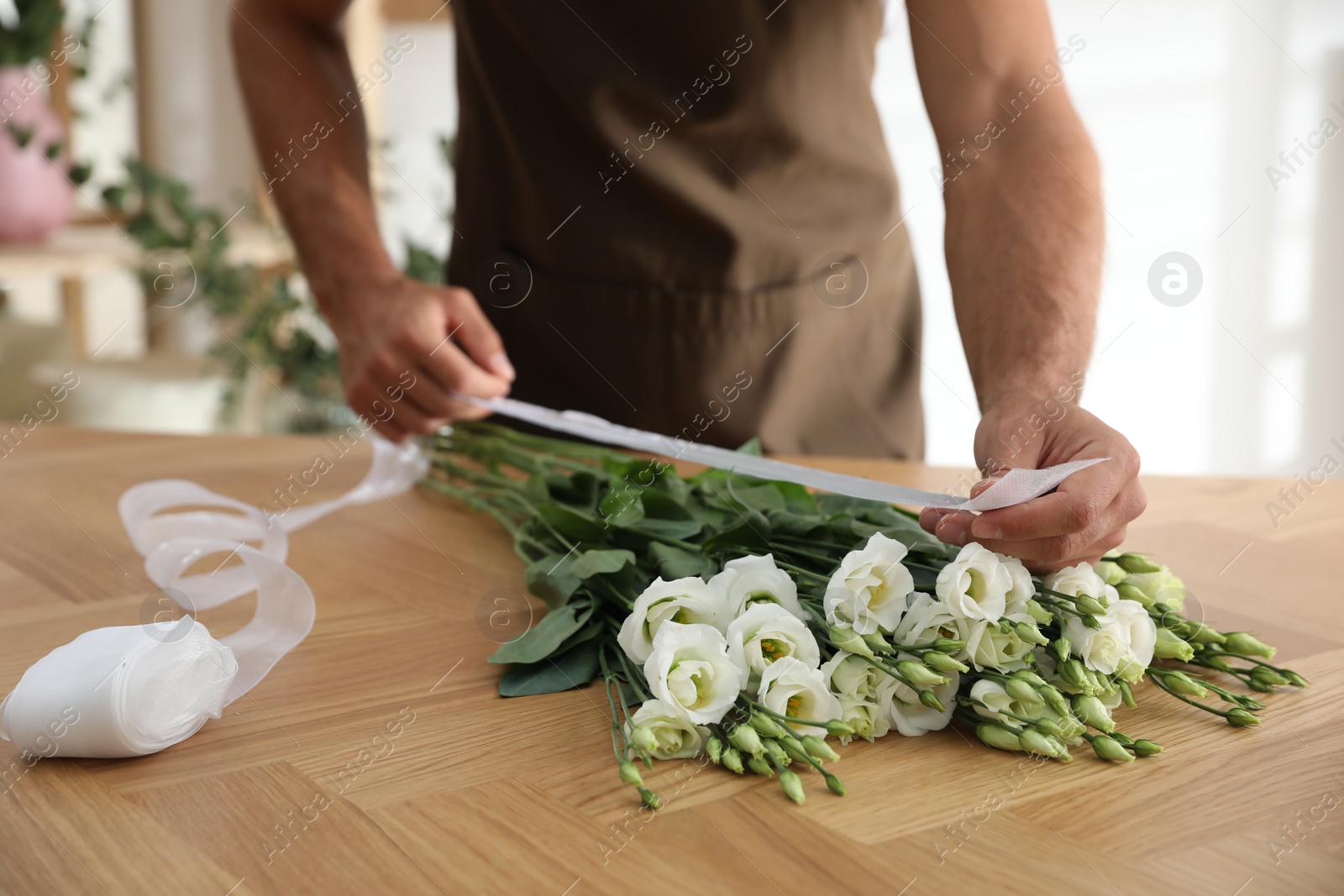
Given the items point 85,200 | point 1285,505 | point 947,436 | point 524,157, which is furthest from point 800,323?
point 85,200

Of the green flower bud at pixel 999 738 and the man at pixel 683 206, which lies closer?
the green flower bud at pixel 999 738

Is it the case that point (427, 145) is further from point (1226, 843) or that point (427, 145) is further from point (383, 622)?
point (1226, 843)

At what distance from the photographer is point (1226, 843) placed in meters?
0.46

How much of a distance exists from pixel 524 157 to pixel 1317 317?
2514mm

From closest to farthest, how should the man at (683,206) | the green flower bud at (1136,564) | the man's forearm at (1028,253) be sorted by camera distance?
the green flower bud at (1136,564) → the man's forearm at (1028,253) → the man at (683,206)

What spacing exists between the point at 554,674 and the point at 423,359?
1.51ft

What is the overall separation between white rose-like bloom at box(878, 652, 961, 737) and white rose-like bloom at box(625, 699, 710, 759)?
0.09 m

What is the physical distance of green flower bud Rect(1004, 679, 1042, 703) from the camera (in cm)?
52

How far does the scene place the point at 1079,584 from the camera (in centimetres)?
56

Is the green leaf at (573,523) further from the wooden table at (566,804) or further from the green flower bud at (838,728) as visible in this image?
the green flower bud at (838,728)

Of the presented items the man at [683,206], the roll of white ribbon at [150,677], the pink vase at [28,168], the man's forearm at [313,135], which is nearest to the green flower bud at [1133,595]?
the man at [683,206]

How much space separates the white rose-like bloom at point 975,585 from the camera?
529 millimetres

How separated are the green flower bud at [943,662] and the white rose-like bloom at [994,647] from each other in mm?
14

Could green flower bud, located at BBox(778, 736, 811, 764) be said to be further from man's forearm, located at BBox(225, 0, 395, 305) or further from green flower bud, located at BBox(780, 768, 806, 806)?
man's forearm, located at BBox(225, 0, 395, 305)
